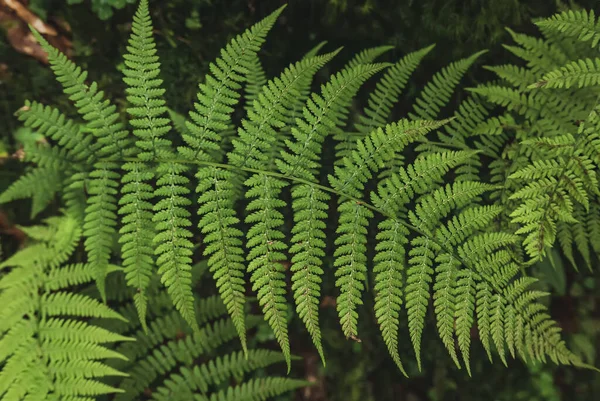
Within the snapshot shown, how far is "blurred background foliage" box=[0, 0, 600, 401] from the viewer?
9.04 ft

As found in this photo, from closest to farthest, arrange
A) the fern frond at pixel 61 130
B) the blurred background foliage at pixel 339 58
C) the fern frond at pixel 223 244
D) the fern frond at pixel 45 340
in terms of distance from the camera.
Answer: the fern frond at pixel 223 244 < the fern frond at pixel 61 130 < the fern frond at pixel 45 340 < the blurred background foliage at pixel 339 58

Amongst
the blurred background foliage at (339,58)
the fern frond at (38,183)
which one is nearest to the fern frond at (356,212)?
the blurred background foliage at (339,58)

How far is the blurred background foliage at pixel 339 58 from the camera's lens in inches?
108

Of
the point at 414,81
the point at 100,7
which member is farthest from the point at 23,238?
the point at 414,81

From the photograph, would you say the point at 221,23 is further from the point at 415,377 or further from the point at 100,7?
the point at 415,377

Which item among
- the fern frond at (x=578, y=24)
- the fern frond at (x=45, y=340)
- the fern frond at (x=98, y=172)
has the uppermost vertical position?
the fern frond at (x=578, y=24)

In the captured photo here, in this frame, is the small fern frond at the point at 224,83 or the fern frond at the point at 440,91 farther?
the fern frond at the point at 440,91

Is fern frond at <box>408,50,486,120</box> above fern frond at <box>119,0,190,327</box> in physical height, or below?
above

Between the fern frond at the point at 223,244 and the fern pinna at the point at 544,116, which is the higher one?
the fern pinna at the point at 544,116

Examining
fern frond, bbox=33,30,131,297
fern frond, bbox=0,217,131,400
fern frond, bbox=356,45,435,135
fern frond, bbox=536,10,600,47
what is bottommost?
fern frond, bbox=0,217,131,400

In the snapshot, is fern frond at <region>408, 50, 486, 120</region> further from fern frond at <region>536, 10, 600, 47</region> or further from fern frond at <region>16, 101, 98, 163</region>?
fern frond at <region>16, 101, 98, 163</region>

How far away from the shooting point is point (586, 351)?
12.1ft

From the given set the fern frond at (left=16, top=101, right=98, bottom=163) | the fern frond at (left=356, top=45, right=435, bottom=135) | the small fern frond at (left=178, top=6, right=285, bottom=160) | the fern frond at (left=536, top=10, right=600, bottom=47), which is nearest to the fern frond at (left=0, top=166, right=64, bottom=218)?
the fern frond at (left=16, top=101, right=98, bottom=163)

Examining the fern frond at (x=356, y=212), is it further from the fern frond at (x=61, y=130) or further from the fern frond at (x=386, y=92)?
the fern frond at (x=61, y=130)
